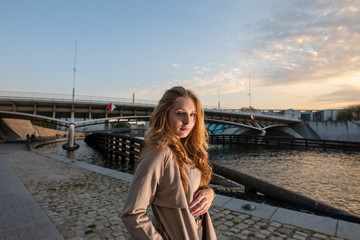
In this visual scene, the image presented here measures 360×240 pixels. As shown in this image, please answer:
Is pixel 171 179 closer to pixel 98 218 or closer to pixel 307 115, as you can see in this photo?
pixel 98 218

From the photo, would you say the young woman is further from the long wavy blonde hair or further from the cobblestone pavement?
the cobblestone pavement

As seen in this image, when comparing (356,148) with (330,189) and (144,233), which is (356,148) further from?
(144,233)

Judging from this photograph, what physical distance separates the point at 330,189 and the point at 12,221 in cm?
1040

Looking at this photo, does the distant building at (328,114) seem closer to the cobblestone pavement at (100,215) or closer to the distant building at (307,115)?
the distant building at (307,115)

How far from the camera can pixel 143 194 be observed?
1.27 metres

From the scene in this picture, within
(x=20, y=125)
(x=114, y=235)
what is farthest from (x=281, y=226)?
(x=20, y=125)

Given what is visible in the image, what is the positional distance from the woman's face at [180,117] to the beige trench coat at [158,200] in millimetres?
256

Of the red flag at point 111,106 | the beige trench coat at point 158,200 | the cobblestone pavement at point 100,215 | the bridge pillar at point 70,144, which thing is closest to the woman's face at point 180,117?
the beige trench coat at point 158,200

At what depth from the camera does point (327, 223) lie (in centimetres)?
400

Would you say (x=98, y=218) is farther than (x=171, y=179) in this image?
Yes

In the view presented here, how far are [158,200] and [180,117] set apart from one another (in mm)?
657

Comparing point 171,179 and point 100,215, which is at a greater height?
point 171,179

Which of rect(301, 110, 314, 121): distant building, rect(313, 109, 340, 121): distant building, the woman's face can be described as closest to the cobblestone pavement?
the woman's face

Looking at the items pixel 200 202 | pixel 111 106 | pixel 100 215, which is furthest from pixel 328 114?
pixel 200 202
